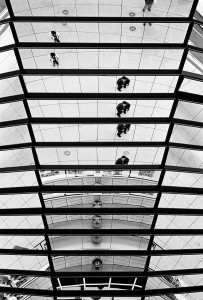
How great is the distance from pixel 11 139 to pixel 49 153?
200 centimetres

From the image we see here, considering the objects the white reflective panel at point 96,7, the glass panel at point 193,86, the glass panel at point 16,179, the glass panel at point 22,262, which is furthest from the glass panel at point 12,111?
the glass panel at point 193,86

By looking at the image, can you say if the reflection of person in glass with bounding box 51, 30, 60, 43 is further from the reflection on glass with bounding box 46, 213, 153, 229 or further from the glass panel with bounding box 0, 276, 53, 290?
the glass panel with bounding box 0, 276, 53, 290

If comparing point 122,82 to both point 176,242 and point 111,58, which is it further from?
point 176,242

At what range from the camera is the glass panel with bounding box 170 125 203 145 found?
2114 cm

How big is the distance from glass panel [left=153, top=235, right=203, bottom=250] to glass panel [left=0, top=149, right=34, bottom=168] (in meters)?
7.01

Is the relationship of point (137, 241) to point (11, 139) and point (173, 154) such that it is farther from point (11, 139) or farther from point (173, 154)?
point (11, 139)

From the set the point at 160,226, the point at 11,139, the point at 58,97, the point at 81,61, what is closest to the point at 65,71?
the point at 58,97

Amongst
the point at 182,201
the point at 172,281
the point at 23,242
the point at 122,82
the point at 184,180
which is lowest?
the point at 23,242

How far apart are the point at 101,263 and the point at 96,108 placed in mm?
7198

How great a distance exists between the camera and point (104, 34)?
2066cm

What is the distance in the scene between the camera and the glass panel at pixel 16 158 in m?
21.4

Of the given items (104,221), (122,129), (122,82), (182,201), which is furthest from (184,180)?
(122,82)

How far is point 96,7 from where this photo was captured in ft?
67.4

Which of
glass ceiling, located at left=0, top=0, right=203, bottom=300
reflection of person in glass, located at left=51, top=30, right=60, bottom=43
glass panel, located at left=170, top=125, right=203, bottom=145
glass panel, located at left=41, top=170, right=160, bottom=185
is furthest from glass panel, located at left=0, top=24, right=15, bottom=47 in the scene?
glass panel, located at left=170, top=125, right=203, bottom=145
